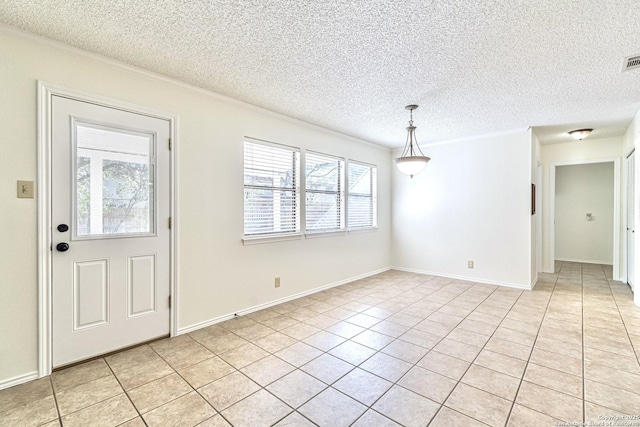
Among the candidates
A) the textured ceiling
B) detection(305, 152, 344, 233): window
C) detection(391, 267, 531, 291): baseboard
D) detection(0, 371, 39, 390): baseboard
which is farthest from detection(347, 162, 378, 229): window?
detection(0, 371, 39, 390): baseboard

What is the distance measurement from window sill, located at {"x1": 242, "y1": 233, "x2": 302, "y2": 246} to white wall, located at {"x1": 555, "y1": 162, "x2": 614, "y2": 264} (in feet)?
21.7

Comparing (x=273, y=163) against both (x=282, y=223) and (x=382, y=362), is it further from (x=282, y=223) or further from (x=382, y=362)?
(x=382, y=362)

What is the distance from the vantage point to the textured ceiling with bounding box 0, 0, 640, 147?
1.83 metres

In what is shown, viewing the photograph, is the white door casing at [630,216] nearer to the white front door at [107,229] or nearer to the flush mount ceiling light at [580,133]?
the flush mount ceiling light at [580,133]

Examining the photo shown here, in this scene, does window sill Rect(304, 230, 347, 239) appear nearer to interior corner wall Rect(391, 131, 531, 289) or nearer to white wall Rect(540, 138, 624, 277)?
interior corner wall Rect(391, 131, 531, 289)

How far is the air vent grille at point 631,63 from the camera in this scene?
7.86 feet

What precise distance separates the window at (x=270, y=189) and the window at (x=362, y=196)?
1295 millimetres

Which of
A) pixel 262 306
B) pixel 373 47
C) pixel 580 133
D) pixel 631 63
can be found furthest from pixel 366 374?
pixel 580 133

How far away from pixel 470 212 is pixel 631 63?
2833mm

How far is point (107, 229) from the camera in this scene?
8.14 ft

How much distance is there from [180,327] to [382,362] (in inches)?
76.4

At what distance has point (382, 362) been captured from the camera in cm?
236

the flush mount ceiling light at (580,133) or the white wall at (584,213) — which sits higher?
the flush mount ceiling light at (580,133)

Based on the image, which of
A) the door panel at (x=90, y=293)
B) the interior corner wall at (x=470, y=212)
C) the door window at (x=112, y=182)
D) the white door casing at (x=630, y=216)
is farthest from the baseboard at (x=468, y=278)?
the door panel at (x=90, y=293)
